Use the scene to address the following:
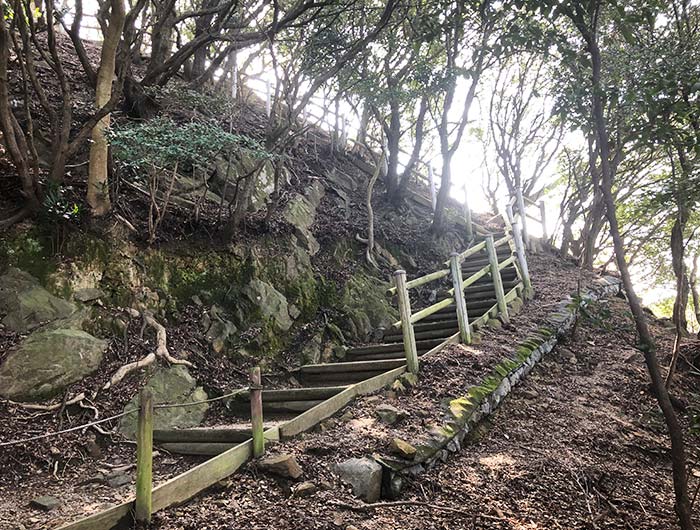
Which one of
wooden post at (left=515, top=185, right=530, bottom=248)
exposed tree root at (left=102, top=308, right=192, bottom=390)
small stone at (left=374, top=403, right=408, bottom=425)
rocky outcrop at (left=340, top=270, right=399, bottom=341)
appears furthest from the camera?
wooden post at (left=515, top=185, right=530, bottom=248)

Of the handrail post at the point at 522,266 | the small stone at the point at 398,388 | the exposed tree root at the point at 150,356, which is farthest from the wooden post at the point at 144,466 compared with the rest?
the handrail post at the point at 522,266

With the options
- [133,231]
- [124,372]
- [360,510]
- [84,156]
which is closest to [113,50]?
[84,156]

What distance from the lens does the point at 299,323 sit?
696 cm

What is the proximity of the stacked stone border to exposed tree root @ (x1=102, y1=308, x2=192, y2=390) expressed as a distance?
2868mm

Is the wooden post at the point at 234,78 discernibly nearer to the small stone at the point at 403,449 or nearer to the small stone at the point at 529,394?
the small stone at the point at 529,394

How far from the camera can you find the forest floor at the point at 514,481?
3.05 m

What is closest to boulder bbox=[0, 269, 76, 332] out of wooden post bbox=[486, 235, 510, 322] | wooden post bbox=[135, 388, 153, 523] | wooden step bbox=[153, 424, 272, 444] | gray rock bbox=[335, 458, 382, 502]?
wooden step bbox=[153, 424, 272, 444]

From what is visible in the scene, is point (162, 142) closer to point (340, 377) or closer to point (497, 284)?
point (340, 377)

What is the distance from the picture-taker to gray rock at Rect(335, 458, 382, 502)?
3355mm

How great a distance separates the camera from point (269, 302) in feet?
21.9

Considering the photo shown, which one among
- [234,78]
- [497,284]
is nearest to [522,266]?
[497,284]

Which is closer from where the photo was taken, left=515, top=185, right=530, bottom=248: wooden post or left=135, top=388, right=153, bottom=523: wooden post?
left=135, top=388, right=153, bottom=523: wooden post

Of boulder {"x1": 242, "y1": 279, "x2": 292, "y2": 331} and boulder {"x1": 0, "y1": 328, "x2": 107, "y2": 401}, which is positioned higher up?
boulder {"x1": 242, "y1": 279, "x2": 292, "y2": 331}

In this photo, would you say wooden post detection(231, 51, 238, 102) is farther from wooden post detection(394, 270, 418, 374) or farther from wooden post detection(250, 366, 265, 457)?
wooden post detection(250, 366, 265, 457)
